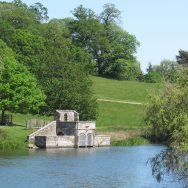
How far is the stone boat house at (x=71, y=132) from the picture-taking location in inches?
3374

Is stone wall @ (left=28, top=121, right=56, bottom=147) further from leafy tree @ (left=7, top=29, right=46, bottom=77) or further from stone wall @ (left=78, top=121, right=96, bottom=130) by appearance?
leafy tree @ (left=7, top=29, right=46, bottom=77)

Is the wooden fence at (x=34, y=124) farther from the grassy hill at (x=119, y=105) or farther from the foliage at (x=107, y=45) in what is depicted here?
the foliage at (x=107, y=45)

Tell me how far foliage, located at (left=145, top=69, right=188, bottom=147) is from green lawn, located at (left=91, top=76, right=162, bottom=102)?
85222 millimetres

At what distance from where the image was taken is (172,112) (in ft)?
131

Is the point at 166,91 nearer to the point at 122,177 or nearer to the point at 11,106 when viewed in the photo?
the point at 122,177

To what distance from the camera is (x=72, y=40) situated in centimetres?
16088

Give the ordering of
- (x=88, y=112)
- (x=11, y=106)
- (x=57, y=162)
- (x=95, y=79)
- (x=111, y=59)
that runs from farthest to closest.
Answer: (x=111, y=59), (x=95, y=79), (x=88, y=112), (x=11, y=106), (x=57, y=162)

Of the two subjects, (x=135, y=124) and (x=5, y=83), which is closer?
(x=5, y=83)

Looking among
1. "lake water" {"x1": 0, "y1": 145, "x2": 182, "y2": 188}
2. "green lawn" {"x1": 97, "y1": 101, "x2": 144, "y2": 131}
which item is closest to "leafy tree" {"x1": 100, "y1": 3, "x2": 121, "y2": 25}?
"green lawn" {"x1": 97, "y1": 101, "x2": 144, "y2": 131}

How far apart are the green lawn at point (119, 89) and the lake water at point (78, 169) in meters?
53.1

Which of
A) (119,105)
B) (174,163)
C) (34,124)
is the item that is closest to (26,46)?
(119,105)

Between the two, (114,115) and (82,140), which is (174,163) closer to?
(82,140)

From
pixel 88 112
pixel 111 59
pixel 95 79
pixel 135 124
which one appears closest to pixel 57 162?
pixel 88 112

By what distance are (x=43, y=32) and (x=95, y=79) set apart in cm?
2064
